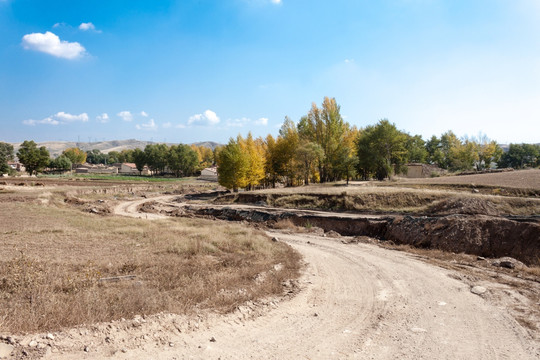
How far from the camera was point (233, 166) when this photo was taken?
56.1 m

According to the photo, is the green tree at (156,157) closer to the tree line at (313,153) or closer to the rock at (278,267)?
the tree line at (313,153)

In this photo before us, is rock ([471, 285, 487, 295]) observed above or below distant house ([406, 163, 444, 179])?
below

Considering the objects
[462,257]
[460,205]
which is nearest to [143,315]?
[462,257]

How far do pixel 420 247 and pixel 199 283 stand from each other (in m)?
17.9

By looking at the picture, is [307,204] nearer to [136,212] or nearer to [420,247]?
[420,247]

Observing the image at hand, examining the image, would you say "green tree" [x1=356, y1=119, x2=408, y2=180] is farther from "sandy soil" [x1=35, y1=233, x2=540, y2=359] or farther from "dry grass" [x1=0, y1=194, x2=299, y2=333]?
"sandy soil" [x1=35, y1=233, x2=540, y2=359]

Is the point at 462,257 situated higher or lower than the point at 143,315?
lower

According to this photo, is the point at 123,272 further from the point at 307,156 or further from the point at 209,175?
the point at 209,175


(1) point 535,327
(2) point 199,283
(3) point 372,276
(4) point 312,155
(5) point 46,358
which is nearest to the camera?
(5) point 46,358

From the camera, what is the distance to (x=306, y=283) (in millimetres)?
13211

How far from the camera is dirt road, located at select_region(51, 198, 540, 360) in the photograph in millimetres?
7449

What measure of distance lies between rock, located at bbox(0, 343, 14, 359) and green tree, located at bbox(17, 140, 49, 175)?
132 metres

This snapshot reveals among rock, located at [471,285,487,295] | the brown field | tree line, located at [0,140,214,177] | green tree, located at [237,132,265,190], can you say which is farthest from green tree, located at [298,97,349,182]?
tree line, located at [0,140,214,177]

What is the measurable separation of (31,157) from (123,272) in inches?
4947
